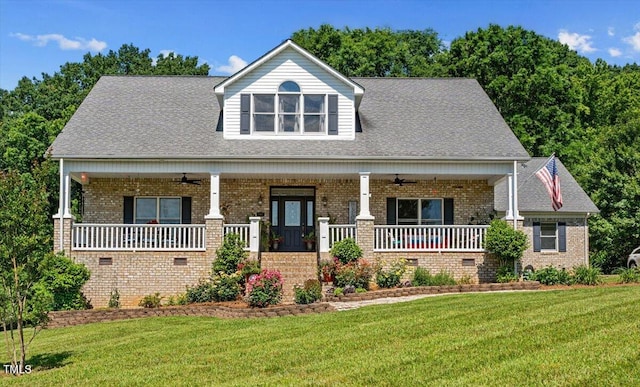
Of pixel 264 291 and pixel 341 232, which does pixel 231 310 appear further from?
pixel 341 232

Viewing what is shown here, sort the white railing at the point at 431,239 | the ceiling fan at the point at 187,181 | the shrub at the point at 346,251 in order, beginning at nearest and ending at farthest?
the shrub at the point at 346,251
the white railing at the point at 431,239
the ceiling fan at the point at 187,181

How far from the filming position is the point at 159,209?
80.3ft

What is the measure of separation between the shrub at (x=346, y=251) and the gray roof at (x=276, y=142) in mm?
2690

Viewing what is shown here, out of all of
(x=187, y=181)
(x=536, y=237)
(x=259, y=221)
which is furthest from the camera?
(x=536, y=237)

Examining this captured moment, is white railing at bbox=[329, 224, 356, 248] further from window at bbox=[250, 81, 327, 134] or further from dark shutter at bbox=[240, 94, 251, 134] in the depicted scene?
dark shutter at bbox=[240, 94, 251, 134]

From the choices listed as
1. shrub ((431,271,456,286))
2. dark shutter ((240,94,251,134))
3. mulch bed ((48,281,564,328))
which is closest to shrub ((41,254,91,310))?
mulch bed ((48,281,564,328))

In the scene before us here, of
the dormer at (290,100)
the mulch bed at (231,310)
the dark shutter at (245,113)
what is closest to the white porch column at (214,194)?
the dormer at (290,100)

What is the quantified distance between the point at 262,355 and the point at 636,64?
2061 inches

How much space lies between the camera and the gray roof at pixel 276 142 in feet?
72.6

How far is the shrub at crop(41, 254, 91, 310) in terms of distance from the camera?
64.8ft

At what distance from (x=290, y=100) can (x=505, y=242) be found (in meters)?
8.18

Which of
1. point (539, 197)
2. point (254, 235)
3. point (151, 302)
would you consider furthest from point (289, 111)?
point (539, 197)

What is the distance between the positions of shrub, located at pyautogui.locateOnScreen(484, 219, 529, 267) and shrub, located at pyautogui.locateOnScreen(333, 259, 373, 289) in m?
4.03

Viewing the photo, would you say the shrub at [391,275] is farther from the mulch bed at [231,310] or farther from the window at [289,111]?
the window at [289,111]
